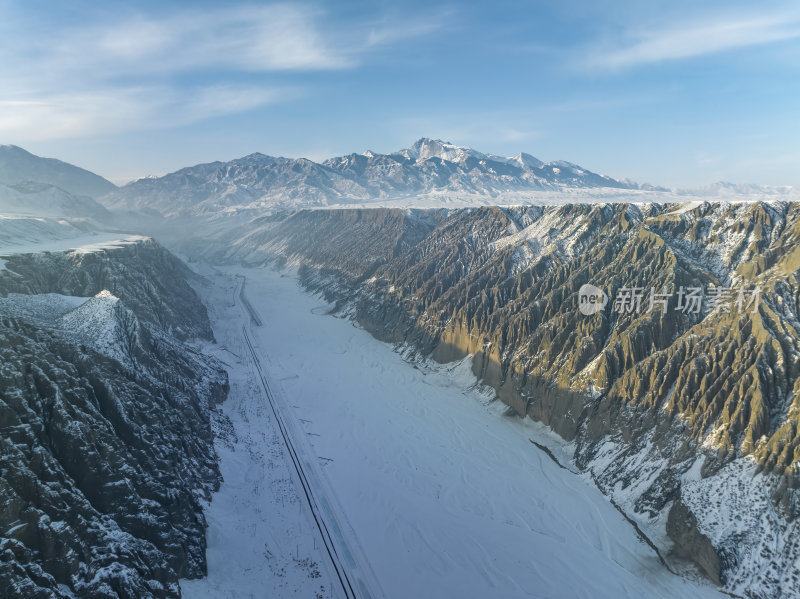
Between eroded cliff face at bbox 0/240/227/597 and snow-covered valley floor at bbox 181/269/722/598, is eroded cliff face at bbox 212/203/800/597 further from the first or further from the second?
eroded cliff face at bbox 0/240/227/597

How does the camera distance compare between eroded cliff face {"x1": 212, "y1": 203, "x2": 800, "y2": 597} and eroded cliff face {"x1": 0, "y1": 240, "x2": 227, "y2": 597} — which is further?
eroded cliff face {"x1": 212, "y1": 203, "x2": 800, "y2": 597}

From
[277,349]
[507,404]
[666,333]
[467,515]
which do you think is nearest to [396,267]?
[277,349]

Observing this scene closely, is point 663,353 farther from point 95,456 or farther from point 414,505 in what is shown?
point 95,456

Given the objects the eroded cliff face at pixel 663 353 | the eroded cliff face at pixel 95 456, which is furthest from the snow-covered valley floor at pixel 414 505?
the eroded cliff face at pixel 663 353

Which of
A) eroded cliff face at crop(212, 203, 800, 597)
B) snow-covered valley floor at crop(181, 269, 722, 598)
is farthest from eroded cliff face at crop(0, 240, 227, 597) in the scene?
eroded cliff face at crop(212, 203, 800, 597)

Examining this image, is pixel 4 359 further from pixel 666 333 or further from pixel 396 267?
pixel 396 267

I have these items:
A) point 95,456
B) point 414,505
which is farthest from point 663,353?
point 95,456
